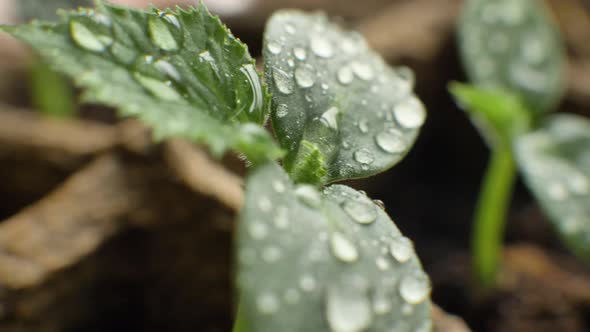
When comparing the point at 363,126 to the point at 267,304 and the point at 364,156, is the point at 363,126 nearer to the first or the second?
the point at 364,156

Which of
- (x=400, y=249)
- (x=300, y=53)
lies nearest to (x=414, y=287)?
(x=400, y=249)

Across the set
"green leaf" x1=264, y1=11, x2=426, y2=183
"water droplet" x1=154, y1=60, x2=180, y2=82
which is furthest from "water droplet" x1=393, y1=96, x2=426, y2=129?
"water droplet" x1=154, y1=60, x2=180, y2=82

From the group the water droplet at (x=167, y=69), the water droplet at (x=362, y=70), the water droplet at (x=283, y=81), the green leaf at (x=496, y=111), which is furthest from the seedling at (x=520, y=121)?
the water droplet at (x=167, y=69)

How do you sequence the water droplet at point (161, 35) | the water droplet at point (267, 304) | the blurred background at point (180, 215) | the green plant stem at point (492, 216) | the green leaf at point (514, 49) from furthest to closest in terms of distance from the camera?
the green leaf at point (514, 49), the green plant stem at point (492, 216), the blurred background at point (180, 215), the water droplet at point (161, 35), the water droplet at point (267, 304)

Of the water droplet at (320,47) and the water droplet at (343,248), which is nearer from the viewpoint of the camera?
the water droplet at (343,248)

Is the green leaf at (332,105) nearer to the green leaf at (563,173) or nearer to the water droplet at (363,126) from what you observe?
the water droplet at (363,126)

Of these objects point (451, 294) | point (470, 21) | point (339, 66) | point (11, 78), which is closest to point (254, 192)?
point (339, 66)
